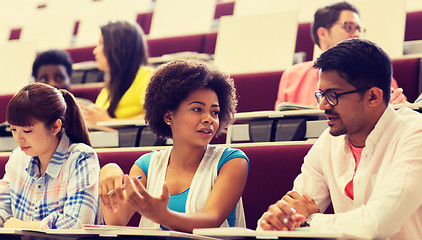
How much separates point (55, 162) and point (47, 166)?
0.01 metres

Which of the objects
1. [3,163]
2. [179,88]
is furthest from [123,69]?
[179,88]

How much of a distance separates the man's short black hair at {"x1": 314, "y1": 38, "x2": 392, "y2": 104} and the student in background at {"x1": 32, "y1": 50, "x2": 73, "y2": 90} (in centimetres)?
62

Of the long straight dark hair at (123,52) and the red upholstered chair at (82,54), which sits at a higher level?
the red upholstered chair at (82,54)

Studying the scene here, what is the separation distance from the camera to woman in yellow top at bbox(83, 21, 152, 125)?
0.88 meters

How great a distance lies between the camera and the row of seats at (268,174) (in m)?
0.58

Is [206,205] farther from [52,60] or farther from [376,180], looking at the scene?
[52,60]

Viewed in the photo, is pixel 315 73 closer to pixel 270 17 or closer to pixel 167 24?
pixel 270 17

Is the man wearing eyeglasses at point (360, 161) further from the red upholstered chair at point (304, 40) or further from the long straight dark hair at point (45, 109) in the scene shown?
the red upholstered chair at point (304, 40)

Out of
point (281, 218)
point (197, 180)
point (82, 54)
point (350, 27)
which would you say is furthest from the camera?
point (82, 54)

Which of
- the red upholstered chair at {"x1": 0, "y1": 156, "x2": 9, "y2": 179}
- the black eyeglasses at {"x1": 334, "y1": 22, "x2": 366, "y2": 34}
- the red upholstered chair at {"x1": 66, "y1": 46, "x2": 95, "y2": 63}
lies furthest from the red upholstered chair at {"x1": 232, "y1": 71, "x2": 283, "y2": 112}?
the red upholstered chair at {"x1": 66, "y1": 46, "x2": 95, "y2": 63}

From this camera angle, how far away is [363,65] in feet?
1.50

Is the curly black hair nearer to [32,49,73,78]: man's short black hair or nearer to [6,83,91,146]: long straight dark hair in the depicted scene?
[6,83,91,146]: long straight dark hair

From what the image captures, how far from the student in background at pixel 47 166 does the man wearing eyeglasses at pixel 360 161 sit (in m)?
0.21

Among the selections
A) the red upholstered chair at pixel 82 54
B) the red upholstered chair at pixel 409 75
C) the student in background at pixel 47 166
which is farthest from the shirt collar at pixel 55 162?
the red upholstered chair at pixel 82 54
